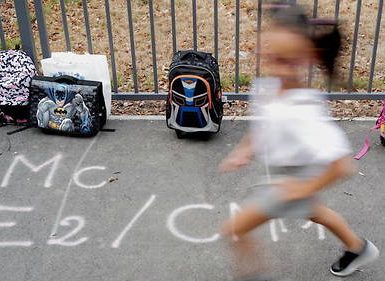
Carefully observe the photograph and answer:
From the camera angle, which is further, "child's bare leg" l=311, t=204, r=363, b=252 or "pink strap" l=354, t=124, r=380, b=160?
"pink strap" l=354, t=124, r=380, b=160

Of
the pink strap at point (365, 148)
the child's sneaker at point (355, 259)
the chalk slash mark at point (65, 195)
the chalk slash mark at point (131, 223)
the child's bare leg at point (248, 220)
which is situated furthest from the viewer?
the pink strap at point (365, 148)

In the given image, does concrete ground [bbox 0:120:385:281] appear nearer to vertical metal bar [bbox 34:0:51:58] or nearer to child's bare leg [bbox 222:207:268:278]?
child's bare leg [bbox 222:207:268:278]

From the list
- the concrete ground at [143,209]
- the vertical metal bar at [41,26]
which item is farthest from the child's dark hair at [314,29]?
the vertical metal bar at [41,26]

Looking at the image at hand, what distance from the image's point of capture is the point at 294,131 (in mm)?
2670

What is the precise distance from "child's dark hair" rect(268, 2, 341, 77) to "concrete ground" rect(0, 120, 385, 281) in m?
1.15

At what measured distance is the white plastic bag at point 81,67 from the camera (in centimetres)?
490

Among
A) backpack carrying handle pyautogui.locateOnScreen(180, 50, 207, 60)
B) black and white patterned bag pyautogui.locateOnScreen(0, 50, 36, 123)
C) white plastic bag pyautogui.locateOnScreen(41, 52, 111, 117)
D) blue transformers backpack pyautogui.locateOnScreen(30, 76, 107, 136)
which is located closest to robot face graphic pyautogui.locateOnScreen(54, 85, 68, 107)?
blue transformers backpack pyautogui.locateOnScreen(30, 76, 107, 136)

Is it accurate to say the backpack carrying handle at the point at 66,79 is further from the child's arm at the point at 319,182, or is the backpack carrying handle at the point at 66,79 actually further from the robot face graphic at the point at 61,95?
the child's arm at the point at 319,182

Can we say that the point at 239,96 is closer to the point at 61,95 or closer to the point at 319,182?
the point at 61,95

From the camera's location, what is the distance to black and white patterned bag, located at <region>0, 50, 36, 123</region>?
16.3ft

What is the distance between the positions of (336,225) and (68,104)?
256cm

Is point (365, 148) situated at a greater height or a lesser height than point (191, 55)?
lesser

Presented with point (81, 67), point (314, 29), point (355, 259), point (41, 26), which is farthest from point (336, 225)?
point (41, 26)

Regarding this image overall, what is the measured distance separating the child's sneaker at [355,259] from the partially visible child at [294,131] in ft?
1.57
